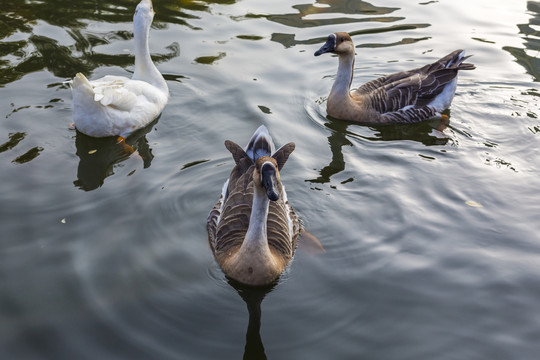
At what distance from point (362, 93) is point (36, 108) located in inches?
186

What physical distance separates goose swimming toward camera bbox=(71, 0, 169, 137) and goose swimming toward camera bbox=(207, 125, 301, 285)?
6.78ft

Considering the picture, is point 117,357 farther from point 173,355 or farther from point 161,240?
point 161,240

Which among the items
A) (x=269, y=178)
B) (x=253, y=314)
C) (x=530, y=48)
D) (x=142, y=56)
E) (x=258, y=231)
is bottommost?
(x=253, y=314)

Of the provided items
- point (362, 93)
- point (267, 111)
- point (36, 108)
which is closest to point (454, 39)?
point (362, 93)

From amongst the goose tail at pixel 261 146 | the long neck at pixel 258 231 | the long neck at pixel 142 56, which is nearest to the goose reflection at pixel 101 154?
the long neck at pixel 142 56

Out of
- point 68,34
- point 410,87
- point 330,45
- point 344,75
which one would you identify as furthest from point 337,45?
point 68,34

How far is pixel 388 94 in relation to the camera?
28.1ft

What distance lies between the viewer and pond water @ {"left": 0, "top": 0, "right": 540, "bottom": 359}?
490 centimetres

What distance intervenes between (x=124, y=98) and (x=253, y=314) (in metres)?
3.83

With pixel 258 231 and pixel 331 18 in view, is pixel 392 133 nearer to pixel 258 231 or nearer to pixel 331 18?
pixel 258 231

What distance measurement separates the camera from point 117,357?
15.0ft

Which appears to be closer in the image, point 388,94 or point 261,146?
point 261,146

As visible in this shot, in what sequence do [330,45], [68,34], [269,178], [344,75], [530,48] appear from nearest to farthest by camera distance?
[269,178] → [330,45] → [344,75] → [68,34] → [530,48]

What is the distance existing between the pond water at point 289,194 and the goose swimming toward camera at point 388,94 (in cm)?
21
